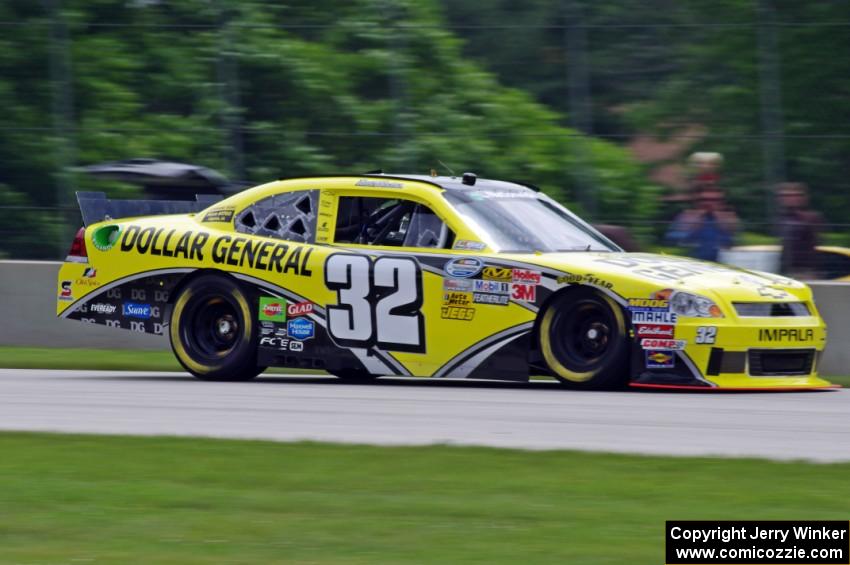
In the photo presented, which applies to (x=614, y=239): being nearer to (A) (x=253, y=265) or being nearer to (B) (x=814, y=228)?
(B) (x=814, y=228)

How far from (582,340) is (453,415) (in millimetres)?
1641

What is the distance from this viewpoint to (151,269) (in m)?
12.4

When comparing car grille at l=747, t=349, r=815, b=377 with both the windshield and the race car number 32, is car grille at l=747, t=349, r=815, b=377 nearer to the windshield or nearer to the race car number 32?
the windshield

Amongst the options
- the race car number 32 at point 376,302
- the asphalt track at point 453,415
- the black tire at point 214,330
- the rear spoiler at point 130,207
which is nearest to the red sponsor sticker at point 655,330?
the asphalt track at point 453,415

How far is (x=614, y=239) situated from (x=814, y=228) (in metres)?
1.75

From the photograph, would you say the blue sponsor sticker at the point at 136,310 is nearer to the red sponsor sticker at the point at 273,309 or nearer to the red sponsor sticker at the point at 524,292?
the red sponsor sticker at the point at 273,309

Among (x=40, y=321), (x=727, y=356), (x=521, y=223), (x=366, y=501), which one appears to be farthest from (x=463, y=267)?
(x=40, y=321)

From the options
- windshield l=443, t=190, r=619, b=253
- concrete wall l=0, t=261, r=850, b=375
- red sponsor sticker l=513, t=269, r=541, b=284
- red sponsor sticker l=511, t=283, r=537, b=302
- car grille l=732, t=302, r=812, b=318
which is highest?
windshield l=443, t=190, r=619, b=253

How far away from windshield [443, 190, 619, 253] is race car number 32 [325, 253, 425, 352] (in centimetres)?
59

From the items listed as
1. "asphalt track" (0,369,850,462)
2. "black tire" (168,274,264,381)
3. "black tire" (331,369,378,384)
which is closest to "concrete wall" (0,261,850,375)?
"black tire" (168,274,264,381)

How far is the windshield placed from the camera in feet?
37.4

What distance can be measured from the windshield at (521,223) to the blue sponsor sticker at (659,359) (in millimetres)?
1228

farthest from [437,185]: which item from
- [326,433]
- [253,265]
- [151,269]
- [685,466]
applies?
[685,466]

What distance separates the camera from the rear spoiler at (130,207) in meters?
13.0
